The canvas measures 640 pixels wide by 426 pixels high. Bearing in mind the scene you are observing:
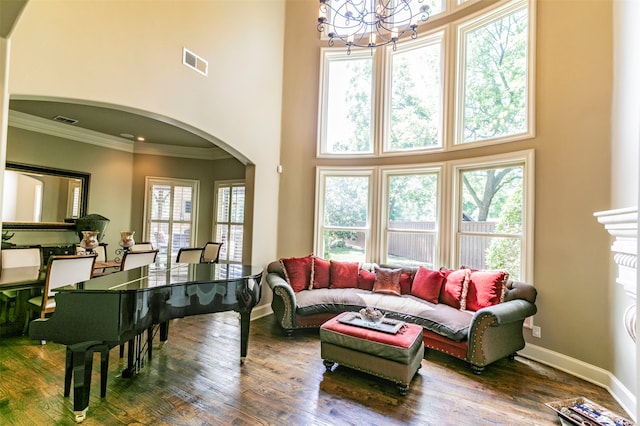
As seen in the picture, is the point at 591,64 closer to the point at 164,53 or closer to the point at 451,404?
the point at 451,404

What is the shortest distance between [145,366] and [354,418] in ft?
7.04

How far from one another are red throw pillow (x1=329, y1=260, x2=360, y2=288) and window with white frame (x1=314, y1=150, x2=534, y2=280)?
42 cm

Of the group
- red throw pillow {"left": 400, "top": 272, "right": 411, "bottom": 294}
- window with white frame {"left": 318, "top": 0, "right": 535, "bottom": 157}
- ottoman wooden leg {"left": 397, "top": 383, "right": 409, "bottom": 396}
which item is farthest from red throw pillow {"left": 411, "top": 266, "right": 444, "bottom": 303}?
window with white frame {"left": 318, "top": 0, "right": 535, "bottom": 157}

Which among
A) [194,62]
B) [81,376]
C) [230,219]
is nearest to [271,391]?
[81,376]

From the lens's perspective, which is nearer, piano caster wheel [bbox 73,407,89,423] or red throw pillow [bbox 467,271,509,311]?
piano caster wheel [bbox 73,407,89,423]

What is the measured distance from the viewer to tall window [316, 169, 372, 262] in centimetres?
504

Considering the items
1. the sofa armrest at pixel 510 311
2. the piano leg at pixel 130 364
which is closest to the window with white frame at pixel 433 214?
the sofa armrest at pixel 510 311

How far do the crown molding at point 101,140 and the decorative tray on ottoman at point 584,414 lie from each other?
6409 millimetres

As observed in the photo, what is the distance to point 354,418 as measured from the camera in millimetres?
2318

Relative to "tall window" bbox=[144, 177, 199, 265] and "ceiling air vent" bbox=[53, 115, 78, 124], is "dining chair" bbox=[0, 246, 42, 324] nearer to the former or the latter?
"ceiling air vent" bbox=[53, 115, 78, 124]

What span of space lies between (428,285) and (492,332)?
1028 millimetres

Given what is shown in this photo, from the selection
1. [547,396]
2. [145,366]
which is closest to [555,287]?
[547,396]

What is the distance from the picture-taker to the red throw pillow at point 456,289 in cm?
372

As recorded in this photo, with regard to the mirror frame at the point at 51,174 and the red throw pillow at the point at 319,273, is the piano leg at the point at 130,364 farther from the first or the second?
the mirror frame at the point at 51,174
